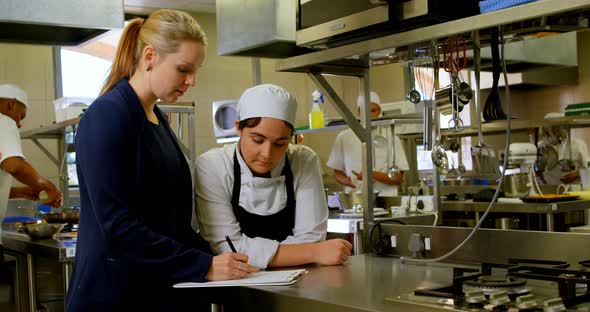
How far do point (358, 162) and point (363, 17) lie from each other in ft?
12.6

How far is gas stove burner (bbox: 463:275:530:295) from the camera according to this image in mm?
1453

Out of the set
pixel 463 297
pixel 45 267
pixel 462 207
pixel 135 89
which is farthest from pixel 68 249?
pixel 462 207

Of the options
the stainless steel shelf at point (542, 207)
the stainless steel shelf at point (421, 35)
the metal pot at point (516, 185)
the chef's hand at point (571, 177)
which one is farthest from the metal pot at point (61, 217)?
Result: the chef's hand at point (571, 177)

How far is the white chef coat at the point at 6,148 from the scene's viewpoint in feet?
11.8

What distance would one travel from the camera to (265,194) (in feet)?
6.57

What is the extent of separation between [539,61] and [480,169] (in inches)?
105

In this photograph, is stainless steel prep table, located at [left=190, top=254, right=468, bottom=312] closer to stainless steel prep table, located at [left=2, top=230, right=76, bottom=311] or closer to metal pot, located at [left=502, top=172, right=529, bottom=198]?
stainless steel prep table, located at [left=2, top=230, right=76, bottom=311]

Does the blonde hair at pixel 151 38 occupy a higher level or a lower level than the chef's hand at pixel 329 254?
higher

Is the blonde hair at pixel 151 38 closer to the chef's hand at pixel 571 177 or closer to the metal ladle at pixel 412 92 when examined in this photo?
the metal ladle at pixel 412 92

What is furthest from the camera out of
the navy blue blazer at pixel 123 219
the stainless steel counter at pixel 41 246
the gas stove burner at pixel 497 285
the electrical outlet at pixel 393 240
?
the stainless steel counter at pixel 41 246

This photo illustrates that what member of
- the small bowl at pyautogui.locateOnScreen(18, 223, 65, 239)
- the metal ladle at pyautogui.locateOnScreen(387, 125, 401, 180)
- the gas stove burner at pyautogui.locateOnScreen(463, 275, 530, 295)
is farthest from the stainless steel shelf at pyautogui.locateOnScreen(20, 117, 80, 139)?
the gas stove burner at pyautogui.locateOnScreen(463, 275, 530, 295)

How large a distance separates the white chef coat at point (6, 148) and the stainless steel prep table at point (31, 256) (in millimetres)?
213

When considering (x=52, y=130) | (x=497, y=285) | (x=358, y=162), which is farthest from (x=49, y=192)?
(x=497, y=285)

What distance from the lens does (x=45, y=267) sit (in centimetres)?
361
